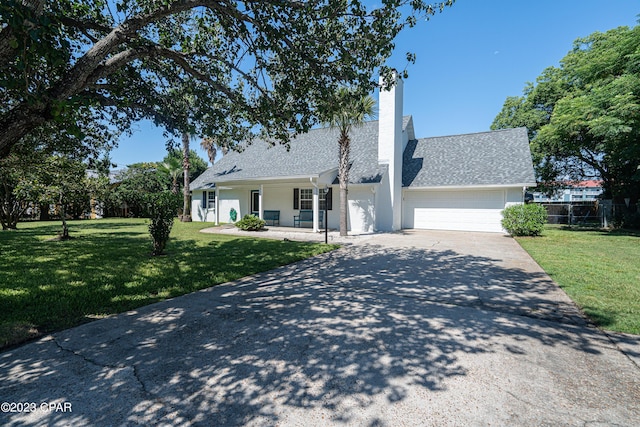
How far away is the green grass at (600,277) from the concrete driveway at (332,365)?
1.41ft

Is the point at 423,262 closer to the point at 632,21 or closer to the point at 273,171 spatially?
the point at 273,171

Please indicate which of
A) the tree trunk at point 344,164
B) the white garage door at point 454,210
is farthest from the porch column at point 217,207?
the white garage door at point 454,210

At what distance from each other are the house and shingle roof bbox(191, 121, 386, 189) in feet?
0.23

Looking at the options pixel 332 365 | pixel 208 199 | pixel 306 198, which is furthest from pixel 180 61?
pixel 208 199

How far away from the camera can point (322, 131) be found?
2036cm

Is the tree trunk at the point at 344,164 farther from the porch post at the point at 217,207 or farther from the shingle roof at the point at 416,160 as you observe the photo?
the porch post at the point at 217,207

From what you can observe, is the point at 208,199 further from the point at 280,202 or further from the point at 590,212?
the point at 590,212

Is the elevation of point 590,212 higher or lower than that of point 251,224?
higher

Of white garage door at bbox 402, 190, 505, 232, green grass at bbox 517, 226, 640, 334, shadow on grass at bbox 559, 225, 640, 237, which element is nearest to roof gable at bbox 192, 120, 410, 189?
white garage door at bbox 402, 190, 505, 232

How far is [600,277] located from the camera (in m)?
6.16

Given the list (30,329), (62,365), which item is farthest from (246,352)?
(30,329)

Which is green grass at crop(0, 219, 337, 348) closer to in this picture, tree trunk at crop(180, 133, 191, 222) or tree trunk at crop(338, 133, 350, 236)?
tree trunk at crop(338, 133, 350, 236)

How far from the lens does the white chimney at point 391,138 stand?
15453mm

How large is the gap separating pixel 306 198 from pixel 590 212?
74.4 ft
